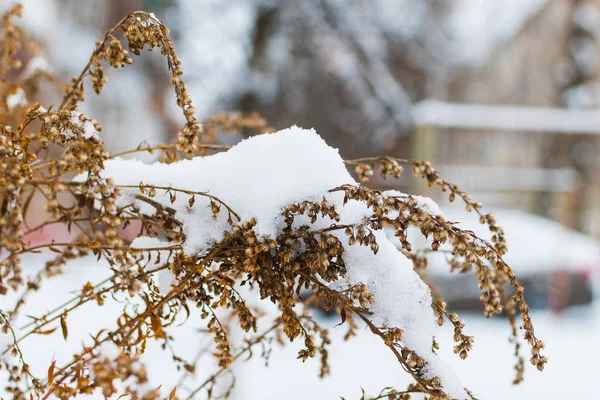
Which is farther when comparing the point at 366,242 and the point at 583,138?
the point at 583,138

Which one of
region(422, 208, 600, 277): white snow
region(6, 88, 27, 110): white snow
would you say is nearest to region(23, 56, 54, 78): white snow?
region(6, 88, 27, 110): white snow

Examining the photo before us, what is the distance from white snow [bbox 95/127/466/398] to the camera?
2.78ft

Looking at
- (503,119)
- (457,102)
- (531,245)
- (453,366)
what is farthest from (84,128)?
(457,102)

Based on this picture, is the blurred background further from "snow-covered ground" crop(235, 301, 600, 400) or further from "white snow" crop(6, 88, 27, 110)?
"white snow" crop(6, 88, 27, 110)

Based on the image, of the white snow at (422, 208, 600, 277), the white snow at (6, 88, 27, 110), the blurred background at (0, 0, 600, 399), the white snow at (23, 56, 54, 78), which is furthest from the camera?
the white snow at (422, 208, 600, 277)

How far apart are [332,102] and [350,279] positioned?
20.4 feet

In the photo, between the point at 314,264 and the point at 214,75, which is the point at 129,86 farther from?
the point at 314,264

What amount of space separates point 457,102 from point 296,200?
8319 millimetres

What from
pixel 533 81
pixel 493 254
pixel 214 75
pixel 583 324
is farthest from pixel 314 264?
pixel 533 81

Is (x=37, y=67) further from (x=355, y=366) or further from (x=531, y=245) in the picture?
(x=531, y=245)

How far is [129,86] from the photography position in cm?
941

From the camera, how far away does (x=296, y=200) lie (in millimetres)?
848

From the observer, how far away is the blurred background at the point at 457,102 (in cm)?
420

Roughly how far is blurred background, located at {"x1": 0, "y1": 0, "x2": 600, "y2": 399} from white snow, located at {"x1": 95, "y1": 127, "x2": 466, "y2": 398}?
5.78 feet
